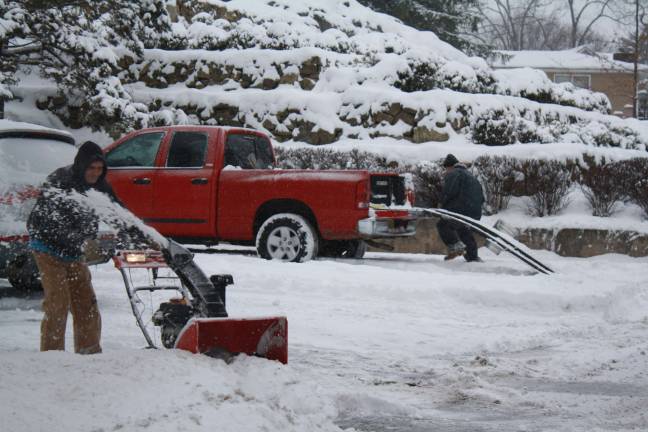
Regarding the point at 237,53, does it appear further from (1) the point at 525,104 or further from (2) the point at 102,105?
(1) the point at 525,104

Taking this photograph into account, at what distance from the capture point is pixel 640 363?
6.96m

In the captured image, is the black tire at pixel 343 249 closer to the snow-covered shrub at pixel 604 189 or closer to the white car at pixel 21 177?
the white car at pixel 21 177

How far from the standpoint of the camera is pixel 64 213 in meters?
6.20

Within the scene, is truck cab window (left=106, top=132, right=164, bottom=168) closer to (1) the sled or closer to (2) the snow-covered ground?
(2) the snow-covered ground

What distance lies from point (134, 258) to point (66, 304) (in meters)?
0.70

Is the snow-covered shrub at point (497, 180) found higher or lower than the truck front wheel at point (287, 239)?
higher

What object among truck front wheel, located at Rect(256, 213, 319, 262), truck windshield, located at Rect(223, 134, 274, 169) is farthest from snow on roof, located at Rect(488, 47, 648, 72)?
truck front wheel, located at Rect(256, 213, 319, 262)

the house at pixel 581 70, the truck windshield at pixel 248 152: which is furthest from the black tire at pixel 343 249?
the house at pixel 581 70

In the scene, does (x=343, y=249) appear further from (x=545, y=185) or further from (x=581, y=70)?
(x=581, y=70)

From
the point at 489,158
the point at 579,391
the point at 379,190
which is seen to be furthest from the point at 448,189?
the point at 579,391

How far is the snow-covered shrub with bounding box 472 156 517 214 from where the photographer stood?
53.5ft

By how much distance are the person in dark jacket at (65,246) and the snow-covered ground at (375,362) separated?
14.2 inches

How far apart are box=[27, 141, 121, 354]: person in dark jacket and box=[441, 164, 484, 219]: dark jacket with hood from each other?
26.5 ft

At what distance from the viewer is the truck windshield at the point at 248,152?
12453 millimetres
